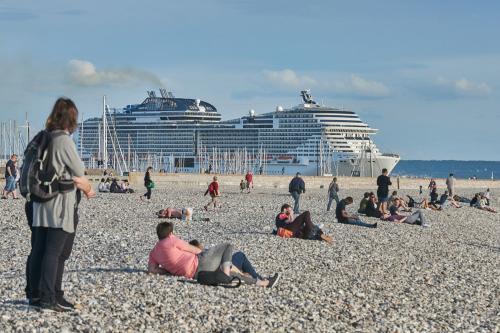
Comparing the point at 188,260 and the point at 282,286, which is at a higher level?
the point at 188,260

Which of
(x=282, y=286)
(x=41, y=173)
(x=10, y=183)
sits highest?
(x=41, y=173)

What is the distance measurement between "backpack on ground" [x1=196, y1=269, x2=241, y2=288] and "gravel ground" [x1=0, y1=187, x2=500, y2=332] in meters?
0.13

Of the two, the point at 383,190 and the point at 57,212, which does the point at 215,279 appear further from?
the point at 383,190

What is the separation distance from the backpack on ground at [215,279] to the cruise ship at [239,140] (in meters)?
85.2

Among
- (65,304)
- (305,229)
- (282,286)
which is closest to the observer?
(65,304)

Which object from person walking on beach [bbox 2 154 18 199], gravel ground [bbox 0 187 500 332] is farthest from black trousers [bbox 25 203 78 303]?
person walking on beach [bbox 2 154 18 199]

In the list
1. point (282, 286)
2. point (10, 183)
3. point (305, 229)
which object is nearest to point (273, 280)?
point (282, 286)

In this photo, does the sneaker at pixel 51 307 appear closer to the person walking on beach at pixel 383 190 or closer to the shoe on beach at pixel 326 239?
the shoe on beach at pixel 326 239

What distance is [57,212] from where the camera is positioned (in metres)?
7.98

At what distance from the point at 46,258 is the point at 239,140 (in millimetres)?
103816

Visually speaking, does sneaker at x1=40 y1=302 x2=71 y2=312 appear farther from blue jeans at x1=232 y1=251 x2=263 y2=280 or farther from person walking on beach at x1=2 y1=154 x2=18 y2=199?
person walking on beach at x1=2 y1=154 x2=18 y2=199

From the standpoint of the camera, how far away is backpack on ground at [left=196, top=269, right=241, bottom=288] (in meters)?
10.6

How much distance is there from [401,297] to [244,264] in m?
2.25

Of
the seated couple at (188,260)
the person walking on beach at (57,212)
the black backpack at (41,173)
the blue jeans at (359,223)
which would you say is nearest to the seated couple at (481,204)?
the blue jeans at (359,223)
